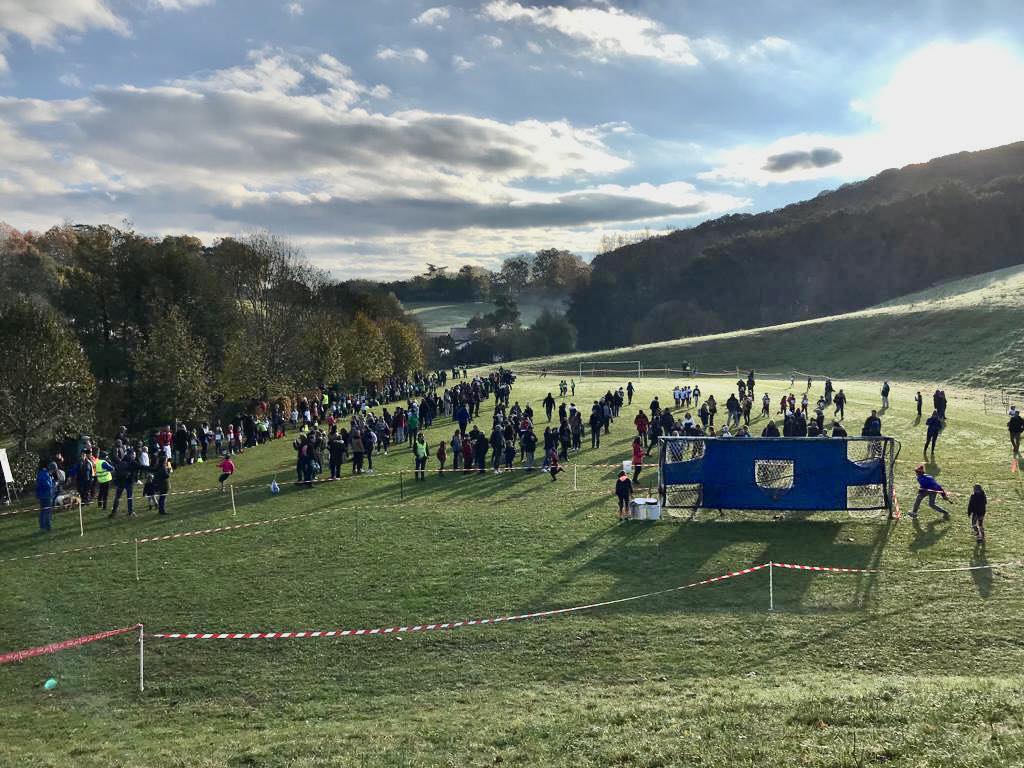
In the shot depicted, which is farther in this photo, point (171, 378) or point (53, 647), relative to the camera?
point (171, 378)

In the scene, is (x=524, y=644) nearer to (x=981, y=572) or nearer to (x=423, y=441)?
(x=981, y=572)

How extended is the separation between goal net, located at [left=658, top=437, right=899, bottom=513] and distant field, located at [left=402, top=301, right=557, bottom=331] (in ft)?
362

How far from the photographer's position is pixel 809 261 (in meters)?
102

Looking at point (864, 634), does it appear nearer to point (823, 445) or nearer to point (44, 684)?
point (823, 445)

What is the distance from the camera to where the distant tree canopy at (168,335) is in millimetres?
26875

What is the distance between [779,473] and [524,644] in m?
9.08

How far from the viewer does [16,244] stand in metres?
70.9

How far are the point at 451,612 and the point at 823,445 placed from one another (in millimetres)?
10256

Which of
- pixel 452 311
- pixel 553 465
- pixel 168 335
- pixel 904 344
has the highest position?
pixel 452 311

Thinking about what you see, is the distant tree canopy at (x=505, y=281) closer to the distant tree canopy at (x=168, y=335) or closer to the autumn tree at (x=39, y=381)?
the distant tree canopy at (x=168, y=335)

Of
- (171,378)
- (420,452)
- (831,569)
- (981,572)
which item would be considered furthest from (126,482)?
(981,572)

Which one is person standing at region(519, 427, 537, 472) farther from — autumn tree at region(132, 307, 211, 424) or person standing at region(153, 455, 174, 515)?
autumn tree at region(132, 307, 211, 424)

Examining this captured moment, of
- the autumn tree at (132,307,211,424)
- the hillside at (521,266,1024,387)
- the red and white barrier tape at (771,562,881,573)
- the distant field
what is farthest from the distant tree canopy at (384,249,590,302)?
the red and white barrier tape at (771,562,881,573)

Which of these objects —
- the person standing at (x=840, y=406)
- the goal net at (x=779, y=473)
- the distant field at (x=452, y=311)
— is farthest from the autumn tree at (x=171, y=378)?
the distant field at (x=452, y=311)
